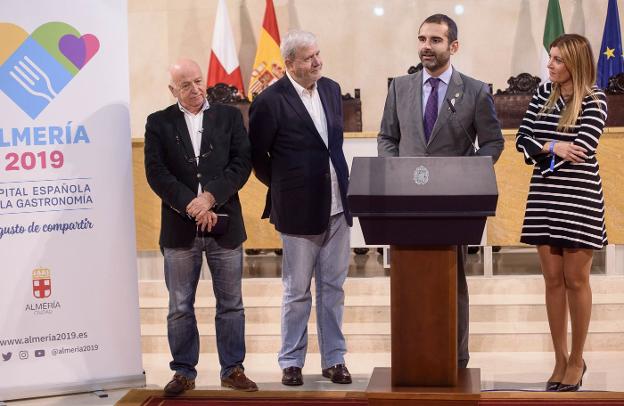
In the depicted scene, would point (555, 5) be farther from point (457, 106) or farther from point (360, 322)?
point (457, 106)

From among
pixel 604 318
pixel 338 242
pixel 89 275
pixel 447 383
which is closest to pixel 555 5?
pixel 604 318

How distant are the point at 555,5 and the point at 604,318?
12.5 feet

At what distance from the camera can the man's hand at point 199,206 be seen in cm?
460

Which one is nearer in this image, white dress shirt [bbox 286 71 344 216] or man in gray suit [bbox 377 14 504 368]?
man in gray suit [bbox 377 14 504 368]

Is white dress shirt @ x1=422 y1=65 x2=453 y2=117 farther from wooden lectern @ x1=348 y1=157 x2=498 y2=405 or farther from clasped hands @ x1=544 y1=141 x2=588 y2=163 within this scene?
wooden lectern @ x1=348 y1=157 x2=498 y2=405

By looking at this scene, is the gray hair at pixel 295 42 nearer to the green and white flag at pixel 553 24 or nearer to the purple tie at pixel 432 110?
the purple tie at pixel 432 110

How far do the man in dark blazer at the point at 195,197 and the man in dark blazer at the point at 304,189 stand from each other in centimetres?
17

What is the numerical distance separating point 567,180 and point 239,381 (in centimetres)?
186

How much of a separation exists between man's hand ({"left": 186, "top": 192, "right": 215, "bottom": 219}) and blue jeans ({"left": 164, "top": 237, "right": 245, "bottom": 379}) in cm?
20

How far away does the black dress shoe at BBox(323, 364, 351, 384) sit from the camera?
16.3 feet

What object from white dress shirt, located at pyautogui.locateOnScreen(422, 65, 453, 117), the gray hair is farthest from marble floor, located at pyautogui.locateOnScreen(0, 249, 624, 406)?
the gray hair

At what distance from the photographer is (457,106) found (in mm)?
4438

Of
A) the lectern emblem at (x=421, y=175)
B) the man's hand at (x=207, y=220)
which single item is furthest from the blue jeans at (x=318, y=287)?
the lectern emblem at (x=421, y=175)

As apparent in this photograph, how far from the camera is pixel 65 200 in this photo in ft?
16.0
